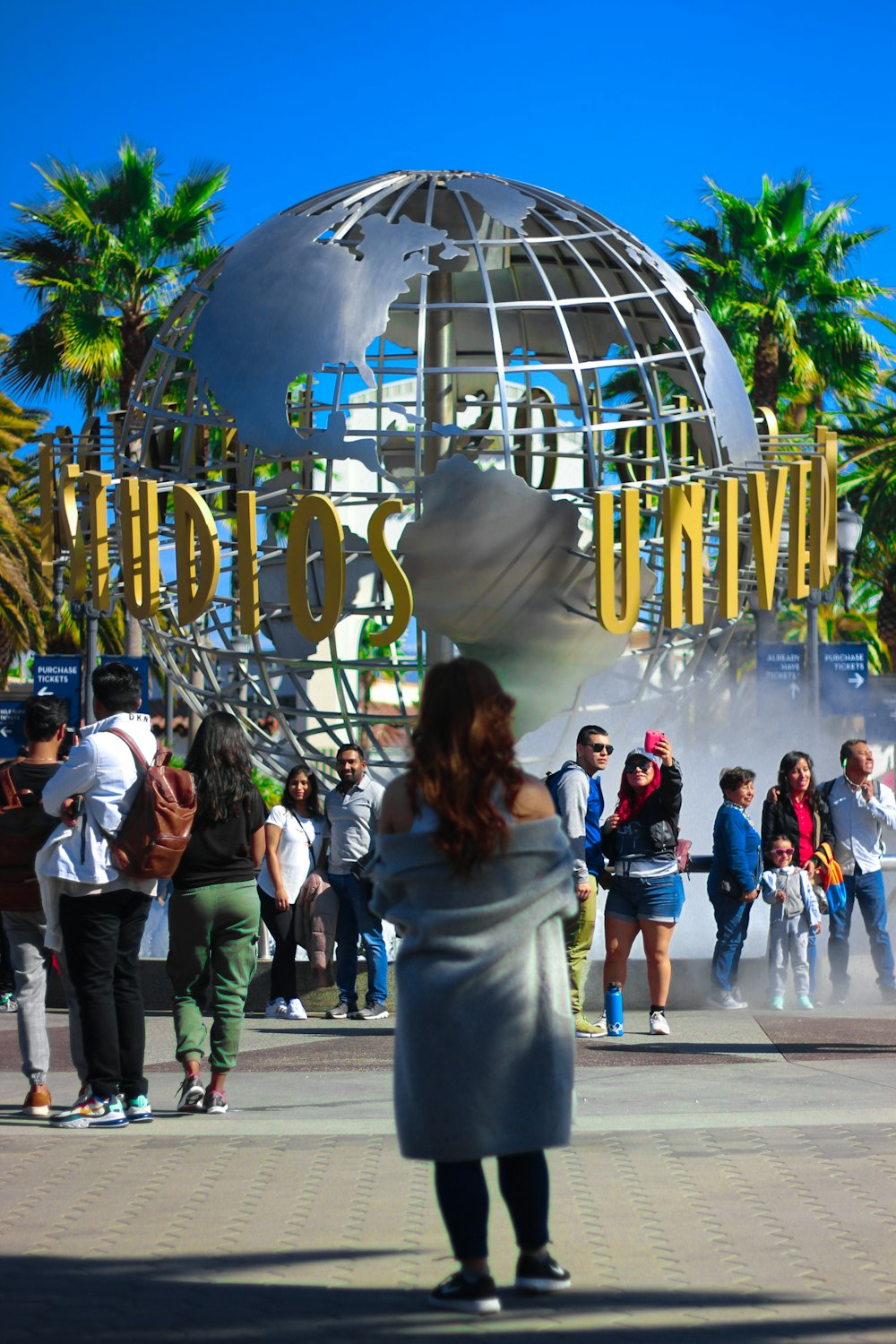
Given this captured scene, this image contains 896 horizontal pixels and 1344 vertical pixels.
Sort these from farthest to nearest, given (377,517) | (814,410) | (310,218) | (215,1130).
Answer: (814,410) < (310,218) < (377,517) < (215,1130)

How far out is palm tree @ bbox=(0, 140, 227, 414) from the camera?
25.1m

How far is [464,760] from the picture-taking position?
4180 mm

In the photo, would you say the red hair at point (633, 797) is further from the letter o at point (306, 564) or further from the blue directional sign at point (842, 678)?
the blue directional sign at point (842, 678)

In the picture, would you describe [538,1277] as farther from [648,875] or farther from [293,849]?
[293,849]

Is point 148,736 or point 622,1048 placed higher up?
point 148,736

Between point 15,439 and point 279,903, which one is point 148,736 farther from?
point 15,439

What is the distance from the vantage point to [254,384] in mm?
10125

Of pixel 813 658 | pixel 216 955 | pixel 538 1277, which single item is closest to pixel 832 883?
pixel 216 955

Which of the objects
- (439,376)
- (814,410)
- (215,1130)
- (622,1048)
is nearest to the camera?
(215,1130)

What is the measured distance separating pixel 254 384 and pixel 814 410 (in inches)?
806

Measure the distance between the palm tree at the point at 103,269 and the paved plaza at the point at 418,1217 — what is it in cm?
1805

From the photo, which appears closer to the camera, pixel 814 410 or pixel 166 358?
pixel 166 358

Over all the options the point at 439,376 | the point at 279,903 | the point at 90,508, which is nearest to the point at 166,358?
the point at 90,508

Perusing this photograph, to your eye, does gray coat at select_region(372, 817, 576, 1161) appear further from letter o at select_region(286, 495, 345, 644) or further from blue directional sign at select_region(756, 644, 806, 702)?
blue directional sign at select_region(756, 644, 806, 702)
